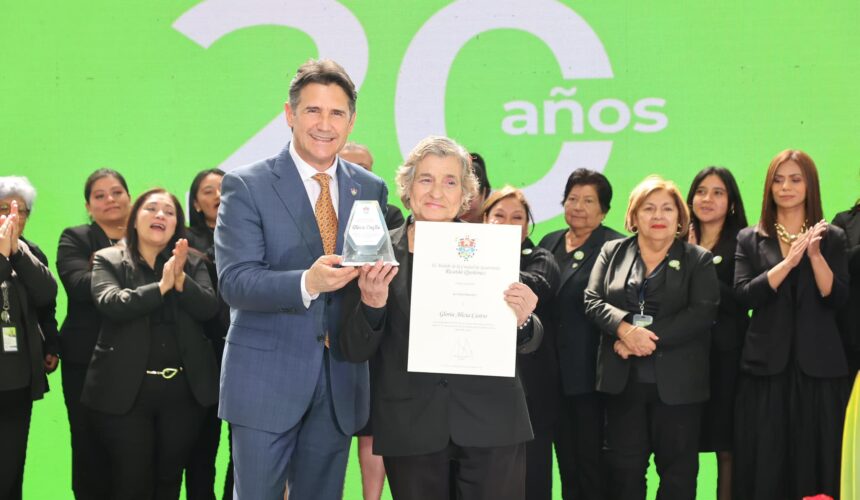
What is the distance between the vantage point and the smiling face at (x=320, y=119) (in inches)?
105

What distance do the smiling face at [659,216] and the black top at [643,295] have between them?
123 millimetres

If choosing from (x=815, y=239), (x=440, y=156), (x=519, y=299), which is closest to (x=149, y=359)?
(x=440, y=156)

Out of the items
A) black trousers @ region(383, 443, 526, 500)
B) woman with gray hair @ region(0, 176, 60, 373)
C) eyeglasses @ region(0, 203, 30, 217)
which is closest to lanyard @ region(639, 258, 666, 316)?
black trousers @ region(383, 443, 526, 500)

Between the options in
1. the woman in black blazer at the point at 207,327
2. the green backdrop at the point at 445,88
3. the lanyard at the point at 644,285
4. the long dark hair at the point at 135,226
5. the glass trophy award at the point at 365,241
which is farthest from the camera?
the green backdrop at the point at 445,88

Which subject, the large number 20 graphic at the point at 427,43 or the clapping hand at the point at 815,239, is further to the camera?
the large number 20 graphic at the point at 427,43

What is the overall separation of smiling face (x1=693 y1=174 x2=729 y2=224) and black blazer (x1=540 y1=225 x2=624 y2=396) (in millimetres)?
500

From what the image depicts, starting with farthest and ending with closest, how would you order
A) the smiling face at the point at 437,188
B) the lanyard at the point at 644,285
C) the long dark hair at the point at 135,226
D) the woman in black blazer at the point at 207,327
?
the woman in black blazer at the point at 207,327 < the long dark hair at the point at 135,226 < the lanyard at the point at 644,285 < the smiling face at the point at 437,188

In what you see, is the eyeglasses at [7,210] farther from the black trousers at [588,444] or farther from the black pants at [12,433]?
the black trousers at [588,444]

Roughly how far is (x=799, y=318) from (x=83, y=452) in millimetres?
3288

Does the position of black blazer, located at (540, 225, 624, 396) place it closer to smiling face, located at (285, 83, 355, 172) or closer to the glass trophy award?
smiling face, located at (285, 83, 355, 172)

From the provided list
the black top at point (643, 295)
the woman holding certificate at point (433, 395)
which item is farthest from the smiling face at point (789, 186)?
the woman holding certificate at point (433, 395)

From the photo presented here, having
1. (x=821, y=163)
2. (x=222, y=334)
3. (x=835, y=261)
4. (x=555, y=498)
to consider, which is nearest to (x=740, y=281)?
(x=835, y=261)

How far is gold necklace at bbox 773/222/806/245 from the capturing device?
4086 mm

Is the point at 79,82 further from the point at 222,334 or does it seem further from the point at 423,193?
the point at 423,193
